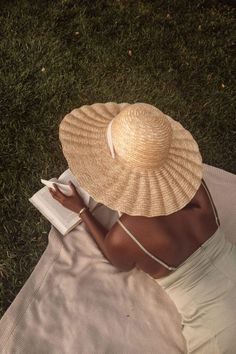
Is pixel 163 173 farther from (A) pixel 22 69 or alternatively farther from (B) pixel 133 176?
(A) pixel 22 69

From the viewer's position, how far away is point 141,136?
2354mm

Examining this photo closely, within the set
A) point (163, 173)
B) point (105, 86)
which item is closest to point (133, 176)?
point (163, 173)

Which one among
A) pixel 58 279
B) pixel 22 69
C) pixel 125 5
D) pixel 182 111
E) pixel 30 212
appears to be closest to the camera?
pixel 58 279

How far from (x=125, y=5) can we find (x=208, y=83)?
1482mm

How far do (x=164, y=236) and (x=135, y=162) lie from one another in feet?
1.47

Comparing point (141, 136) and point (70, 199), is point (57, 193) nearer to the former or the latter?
point (70, 199)

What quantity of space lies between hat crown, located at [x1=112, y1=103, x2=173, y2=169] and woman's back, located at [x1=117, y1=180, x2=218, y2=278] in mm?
335

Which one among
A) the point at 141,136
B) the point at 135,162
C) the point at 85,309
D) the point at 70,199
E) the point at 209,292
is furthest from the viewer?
the point at 70,199

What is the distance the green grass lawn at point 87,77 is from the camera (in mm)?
3730

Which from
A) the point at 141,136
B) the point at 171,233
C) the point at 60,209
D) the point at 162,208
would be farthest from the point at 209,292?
the point at 60,209

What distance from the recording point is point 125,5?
561 cm

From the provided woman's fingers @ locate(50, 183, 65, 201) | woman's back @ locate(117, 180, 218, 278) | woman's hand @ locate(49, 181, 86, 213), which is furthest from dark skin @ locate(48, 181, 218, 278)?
woman's fingers @ locate(50, 183, 65, 201)

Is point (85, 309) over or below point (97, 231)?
below

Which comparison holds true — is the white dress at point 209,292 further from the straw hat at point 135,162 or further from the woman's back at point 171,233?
the straw hat at point 135,162
